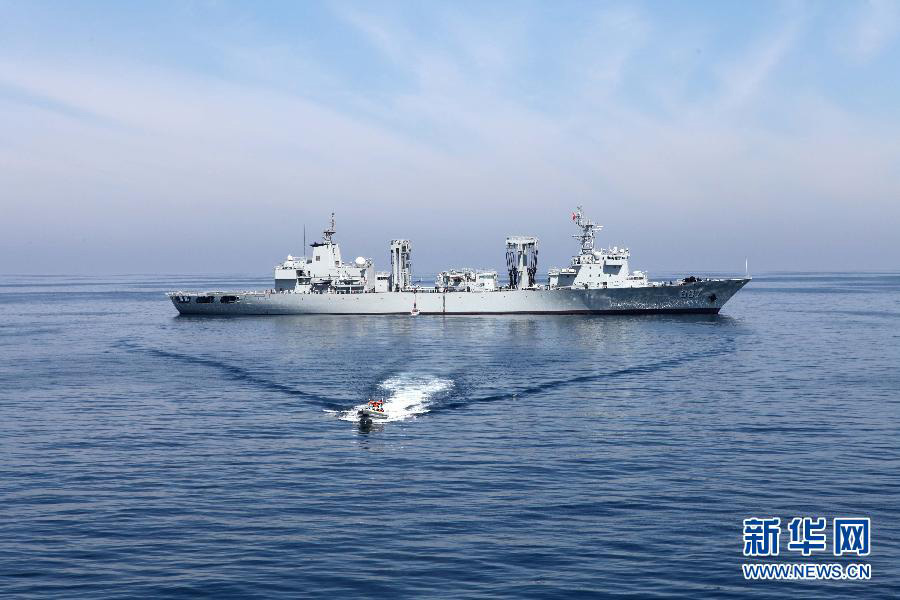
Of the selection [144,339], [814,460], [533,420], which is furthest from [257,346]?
[814,460]

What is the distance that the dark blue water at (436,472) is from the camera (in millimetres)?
21703

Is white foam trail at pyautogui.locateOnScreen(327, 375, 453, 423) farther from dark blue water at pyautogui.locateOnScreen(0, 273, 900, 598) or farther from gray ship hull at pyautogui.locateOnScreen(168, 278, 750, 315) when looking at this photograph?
gray ship hull at pyautogui.locateOnScreen(168, 278, 750, 315)

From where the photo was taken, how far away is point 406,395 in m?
51.0

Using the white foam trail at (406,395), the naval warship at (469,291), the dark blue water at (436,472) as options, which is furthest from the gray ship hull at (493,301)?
the white foam trail at (406,395)

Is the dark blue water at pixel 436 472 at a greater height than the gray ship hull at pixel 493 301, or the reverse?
the gray ship hull at pixel 493 301

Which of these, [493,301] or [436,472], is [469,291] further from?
[436,472]

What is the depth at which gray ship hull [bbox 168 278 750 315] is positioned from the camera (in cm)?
11462

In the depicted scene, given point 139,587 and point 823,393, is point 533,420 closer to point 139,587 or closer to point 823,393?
point 823,393

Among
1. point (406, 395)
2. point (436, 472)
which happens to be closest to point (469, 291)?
point (406, 395)

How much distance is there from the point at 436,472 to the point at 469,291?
90.1 metres

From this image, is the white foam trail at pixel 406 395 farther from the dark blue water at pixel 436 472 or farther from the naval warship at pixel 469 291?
the naval warship at pixel 469 291

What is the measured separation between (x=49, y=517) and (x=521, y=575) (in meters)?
16.4

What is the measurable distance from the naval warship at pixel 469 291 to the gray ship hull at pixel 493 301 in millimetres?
150

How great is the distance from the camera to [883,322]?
11181 cm
